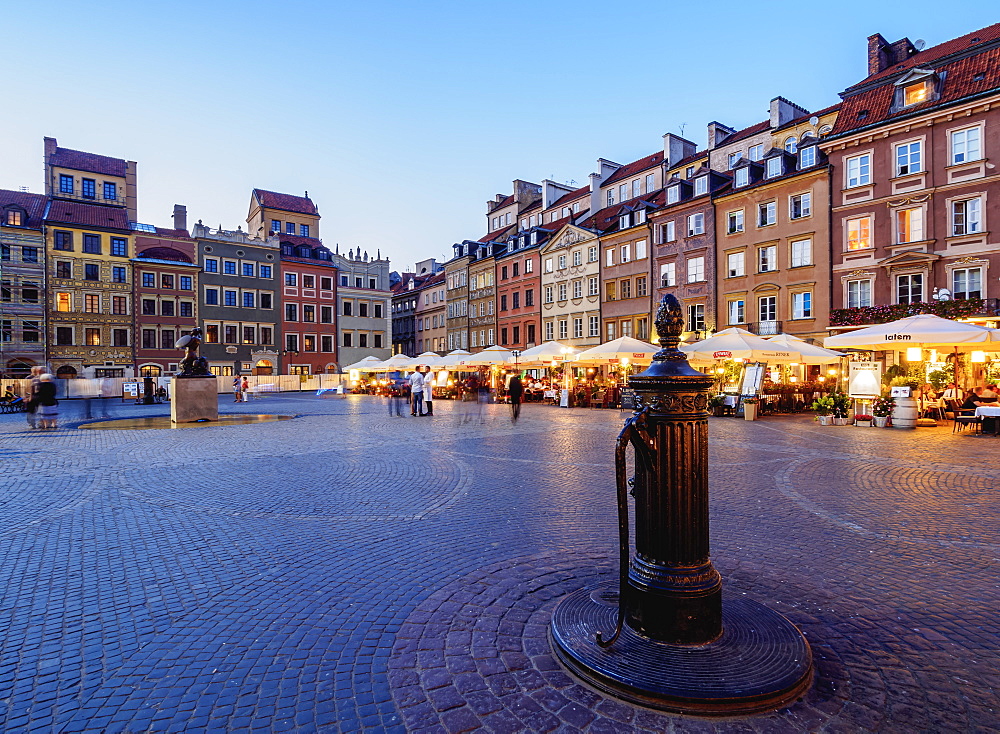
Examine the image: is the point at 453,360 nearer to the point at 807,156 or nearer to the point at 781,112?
the point at 807,156

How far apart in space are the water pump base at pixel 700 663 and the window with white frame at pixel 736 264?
33.9m

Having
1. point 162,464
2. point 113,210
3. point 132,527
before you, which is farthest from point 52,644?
point 113,210

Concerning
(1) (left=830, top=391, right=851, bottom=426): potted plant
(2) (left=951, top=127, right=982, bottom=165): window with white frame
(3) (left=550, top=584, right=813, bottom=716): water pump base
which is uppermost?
(2) (left=951, top=127, right=982, bottom=165): window with white frame

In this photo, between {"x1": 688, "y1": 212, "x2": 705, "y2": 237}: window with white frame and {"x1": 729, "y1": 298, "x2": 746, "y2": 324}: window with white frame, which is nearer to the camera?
{"x1": 729, "y1": 298, "x2": 746, "y2": 324}: window with white frame

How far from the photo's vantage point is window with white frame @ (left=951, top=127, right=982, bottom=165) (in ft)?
83.7

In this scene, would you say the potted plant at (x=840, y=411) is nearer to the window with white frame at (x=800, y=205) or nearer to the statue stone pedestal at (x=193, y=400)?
the window with white frame at (x=800, y=205)

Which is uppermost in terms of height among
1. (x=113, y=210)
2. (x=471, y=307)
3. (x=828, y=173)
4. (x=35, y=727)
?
(x=113, y=210)

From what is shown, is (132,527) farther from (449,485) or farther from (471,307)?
(471,307)

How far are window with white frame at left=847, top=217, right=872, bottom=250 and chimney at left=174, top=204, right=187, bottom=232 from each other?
5510cm

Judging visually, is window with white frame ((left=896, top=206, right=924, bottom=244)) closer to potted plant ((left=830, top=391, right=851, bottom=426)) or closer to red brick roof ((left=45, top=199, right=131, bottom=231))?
potted plant ((left=830, top=391, right=851, bottom=426))

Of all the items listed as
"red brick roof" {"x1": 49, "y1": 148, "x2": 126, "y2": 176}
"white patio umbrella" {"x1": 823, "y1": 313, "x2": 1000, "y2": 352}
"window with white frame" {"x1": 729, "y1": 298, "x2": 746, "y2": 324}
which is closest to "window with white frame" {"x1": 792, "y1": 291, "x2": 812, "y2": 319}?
"window with white frame" {"x1": 729, "y1": 298, "x2": 746, "y2": 324}

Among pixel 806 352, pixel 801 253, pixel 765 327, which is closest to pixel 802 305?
pixel 765 327

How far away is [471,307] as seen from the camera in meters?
58.0

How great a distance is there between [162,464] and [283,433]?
17.3ft
